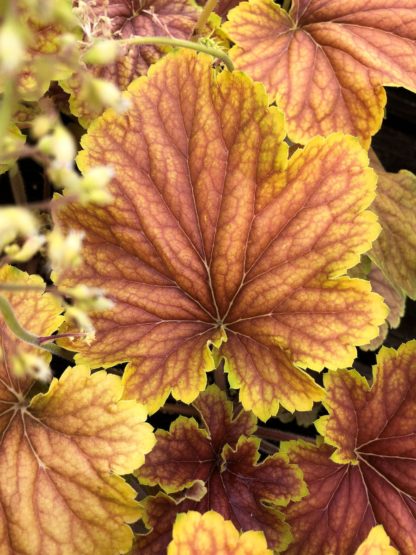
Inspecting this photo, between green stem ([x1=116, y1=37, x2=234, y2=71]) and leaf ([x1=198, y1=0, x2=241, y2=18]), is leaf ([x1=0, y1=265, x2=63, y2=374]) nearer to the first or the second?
green stem ([x1=116, y1=37, x2=234, y2=71])

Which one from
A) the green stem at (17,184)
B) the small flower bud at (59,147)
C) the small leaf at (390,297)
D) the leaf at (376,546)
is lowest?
the small leaf at (390,297)

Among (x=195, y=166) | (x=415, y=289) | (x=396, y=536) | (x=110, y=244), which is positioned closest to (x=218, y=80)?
(x=195, y=166)

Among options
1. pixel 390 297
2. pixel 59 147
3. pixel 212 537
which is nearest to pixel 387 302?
pixel 390 297

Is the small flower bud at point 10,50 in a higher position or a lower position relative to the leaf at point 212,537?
higher

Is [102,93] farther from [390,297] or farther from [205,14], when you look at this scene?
[390,297]

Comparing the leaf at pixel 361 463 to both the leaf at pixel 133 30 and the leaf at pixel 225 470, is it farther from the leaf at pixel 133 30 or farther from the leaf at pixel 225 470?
the leaf at pixel 133 30

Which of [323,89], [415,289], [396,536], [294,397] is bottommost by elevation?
[396,536]

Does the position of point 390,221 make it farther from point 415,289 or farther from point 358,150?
point 358,150

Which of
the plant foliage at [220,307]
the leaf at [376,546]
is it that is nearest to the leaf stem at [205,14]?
the plant foliage at [220,307]
